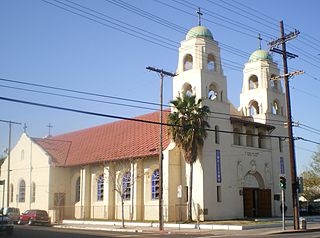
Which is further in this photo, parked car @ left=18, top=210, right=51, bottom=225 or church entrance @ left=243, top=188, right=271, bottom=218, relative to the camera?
parked car @ left=18, top=210, right=51, bottom=225

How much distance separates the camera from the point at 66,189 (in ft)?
177

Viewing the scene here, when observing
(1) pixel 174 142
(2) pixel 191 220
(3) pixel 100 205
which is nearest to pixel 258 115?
(1) pixel 174 142

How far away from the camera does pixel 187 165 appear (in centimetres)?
4194

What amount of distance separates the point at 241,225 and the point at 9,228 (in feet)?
52.1

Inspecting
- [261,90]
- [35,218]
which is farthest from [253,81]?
[35,218]

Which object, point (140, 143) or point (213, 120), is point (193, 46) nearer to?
point (213, 120)

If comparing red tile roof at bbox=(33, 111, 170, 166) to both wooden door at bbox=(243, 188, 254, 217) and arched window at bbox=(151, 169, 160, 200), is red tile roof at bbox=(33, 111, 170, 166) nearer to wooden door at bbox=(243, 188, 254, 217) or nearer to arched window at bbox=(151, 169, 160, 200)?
arched window at bbox=(151, 169, 160, 200)

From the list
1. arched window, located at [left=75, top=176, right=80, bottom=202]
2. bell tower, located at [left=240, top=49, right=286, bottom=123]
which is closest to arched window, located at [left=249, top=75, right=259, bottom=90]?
bell tower, located at [left=240, top=49, right=286, bottom=123]

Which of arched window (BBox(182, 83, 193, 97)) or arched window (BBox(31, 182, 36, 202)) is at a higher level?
arched window (BBox(182, 83, 193, 97))

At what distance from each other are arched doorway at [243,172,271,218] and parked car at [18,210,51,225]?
1978 cm

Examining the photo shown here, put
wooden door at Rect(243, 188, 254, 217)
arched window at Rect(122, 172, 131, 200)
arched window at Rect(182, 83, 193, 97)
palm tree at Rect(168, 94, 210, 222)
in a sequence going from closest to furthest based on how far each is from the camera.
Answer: palm tree at Rect(168, 94, 210, 222), wooden door at Rect(243, 188, 254, 217), arched window at Rect(182, 83, 193, 97), arched window at Rect(122, 172, 131, 200)

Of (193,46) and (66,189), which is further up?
(193,46)

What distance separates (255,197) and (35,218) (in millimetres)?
21809

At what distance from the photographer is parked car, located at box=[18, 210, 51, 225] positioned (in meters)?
45.9
